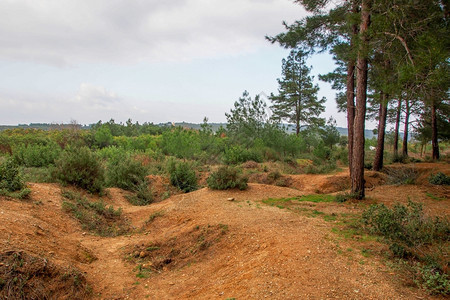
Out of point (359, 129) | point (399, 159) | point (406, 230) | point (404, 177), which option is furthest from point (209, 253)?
point (399, 159)

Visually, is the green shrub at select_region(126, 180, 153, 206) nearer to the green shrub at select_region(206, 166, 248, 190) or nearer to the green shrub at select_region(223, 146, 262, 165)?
the green shrub at select_region(206, 166, 248, 190)

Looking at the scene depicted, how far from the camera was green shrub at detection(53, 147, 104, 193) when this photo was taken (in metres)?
8.74

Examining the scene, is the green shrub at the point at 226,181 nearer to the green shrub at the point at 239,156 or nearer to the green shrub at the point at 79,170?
the green shrub at the point at 79,170

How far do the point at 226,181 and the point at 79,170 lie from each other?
15.6 ft

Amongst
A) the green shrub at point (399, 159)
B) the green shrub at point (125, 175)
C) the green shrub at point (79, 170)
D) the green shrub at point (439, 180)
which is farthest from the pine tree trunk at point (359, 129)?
the green shrub at point (399, 159)

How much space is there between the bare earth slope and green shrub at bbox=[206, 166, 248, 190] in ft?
5.00

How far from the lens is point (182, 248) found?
5.23 m

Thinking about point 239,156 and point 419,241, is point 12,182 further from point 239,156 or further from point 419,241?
point 239,156

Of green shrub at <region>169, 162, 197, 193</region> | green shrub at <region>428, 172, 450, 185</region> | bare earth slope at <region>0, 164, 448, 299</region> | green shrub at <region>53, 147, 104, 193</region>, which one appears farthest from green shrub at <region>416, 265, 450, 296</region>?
green shrub at <region>169, 162, 197, 193</region>

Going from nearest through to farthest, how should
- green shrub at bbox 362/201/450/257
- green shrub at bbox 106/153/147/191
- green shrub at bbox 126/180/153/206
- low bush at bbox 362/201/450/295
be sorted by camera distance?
low bush at bbox 362/201/450/295 → green shrub at bbox 362/201/450/257 → green shrub at bbox 126/180/153/206 → green shrub at bbox 106/153/147/191

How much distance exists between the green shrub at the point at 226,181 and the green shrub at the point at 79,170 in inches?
148

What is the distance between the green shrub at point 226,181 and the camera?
8820 mm

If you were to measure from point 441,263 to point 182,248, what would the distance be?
12.9 ft

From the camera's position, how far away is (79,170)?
29.2 feet
